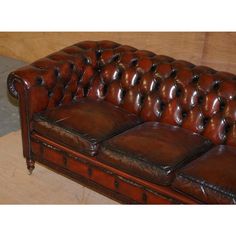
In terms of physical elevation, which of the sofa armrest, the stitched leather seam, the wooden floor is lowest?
the wooden floor

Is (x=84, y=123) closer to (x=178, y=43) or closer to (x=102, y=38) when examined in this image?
(x=178, y=43)

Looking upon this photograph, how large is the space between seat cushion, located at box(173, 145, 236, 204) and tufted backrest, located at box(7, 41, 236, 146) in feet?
0.93

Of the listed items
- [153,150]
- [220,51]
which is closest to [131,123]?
[153,150]

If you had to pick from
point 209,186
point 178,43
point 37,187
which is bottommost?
point 37,187

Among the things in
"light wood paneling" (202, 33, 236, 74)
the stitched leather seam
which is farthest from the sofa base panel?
"light wood paneling" (202, 33, 236, 74)

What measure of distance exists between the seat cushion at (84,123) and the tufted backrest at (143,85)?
0.38 feet

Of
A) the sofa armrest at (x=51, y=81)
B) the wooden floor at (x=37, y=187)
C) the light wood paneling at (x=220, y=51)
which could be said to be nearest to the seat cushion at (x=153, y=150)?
the wooden floor at (x=37, y=187)

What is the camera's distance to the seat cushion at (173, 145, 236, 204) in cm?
230

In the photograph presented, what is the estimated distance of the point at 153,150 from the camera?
2652 mm

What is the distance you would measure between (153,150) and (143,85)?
68 cm

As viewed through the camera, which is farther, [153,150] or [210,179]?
[153,150]

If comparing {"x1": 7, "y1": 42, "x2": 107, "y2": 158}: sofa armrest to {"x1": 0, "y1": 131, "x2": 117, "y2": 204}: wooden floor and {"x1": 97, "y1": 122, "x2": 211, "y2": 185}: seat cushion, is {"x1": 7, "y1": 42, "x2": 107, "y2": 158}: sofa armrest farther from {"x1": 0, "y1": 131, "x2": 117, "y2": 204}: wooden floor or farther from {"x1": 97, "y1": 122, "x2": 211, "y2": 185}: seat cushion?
{"x1": 97, "y1": 122, "x2": 211, "y2": 185}: seat cushion
